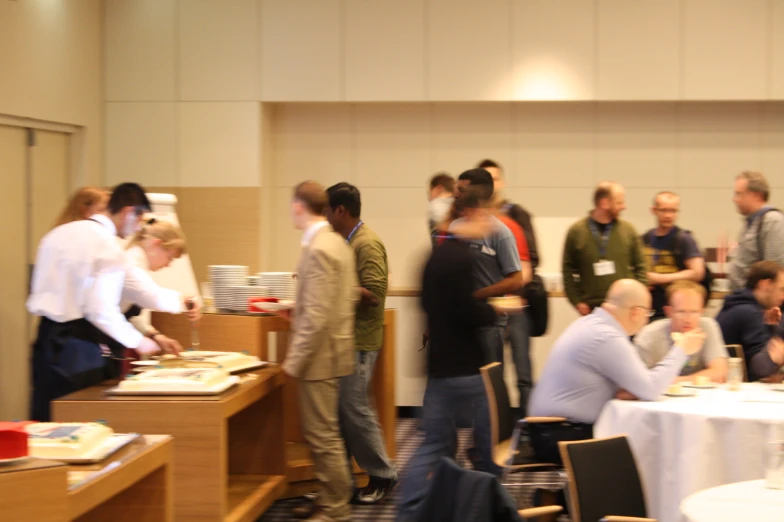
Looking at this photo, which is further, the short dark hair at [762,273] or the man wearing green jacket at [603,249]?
the man wearing green jacket at [603,249]

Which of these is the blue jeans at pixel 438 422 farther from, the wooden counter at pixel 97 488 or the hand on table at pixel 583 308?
the hand on table at pixel 583 308

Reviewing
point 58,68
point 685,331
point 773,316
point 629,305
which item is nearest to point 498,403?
point 629,305

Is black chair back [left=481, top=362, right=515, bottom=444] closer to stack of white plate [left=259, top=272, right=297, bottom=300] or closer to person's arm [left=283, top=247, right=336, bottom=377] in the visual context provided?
person's arm [left=283, top=247, right=336, bottom=377]

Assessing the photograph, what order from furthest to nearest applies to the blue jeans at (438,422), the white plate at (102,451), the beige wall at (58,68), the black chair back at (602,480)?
1. the beige wall at (58,68)
2. the blue jeans at (438,422)
3. the black chair back at (602,480)
4. the white plate at (102,451)

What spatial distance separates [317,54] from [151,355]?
13.2 ft

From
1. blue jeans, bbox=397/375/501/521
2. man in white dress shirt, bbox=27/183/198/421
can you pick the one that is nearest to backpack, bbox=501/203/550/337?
blue jeans, bbox=397/375/501/521

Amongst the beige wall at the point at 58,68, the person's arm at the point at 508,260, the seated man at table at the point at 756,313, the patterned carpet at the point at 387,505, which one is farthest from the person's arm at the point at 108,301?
the seated man at table at the point at 756,313

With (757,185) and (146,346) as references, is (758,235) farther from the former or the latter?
(146,346)

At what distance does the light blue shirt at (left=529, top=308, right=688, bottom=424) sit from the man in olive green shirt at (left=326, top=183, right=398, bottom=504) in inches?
42.4

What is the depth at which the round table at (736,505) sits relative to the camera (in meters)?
2.66

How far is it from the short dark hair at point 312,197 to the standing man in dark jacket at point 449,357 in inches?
32.7

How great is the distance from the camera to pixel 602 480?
119 inches

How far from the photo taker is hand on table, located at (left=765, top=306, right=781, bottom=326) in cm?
519

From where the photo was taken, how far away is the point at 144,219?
189 inches
